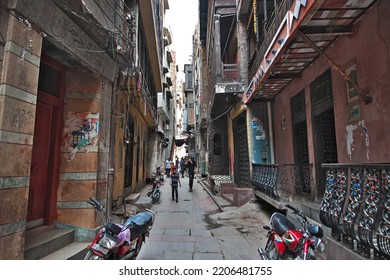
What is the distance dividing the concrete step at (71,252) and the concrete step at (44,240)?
0.25 feet

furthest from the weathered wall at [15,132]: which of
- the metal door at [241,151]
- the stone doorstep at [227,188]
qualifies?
the metal door at [241,151]

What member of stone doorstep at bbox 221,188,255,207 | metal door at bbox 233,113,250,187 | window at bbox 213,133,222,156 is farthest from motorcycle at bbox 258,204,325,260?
window at bbox 213,133,222,156

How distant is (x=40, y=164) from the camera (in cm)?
452

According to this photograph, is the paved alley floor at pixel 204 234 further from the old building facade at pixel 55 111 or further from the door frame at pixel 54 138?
the door frame at pixel 54 138

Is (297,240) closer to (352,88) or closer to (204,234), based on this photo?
(352,88)

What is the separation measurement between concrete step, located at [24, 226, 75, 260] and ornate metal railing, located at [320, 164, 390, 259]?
4516mm

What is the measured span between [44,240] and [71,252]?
19.7 inches

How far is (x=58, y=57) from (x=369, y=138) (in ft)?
20.1

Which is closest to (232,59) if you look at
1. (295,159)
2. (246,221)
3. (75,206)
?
(295,159)

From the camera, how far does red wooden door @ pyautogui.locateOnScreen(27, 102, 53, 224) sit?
4355 mm

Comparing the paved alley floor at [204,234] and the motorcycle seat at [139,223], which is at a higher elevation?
the motorcycle seat at [139,223]

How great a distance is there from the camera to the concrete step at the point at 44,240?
11.9 feet

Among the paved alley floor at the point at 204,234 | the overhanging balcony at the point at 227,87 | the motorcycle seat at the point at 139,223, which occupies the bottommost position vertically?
the paved alley floor at the point at 204,234

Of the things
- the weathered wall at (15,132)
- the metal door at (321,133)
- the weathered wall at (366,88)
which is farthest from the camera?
the metal door at (321,133)
